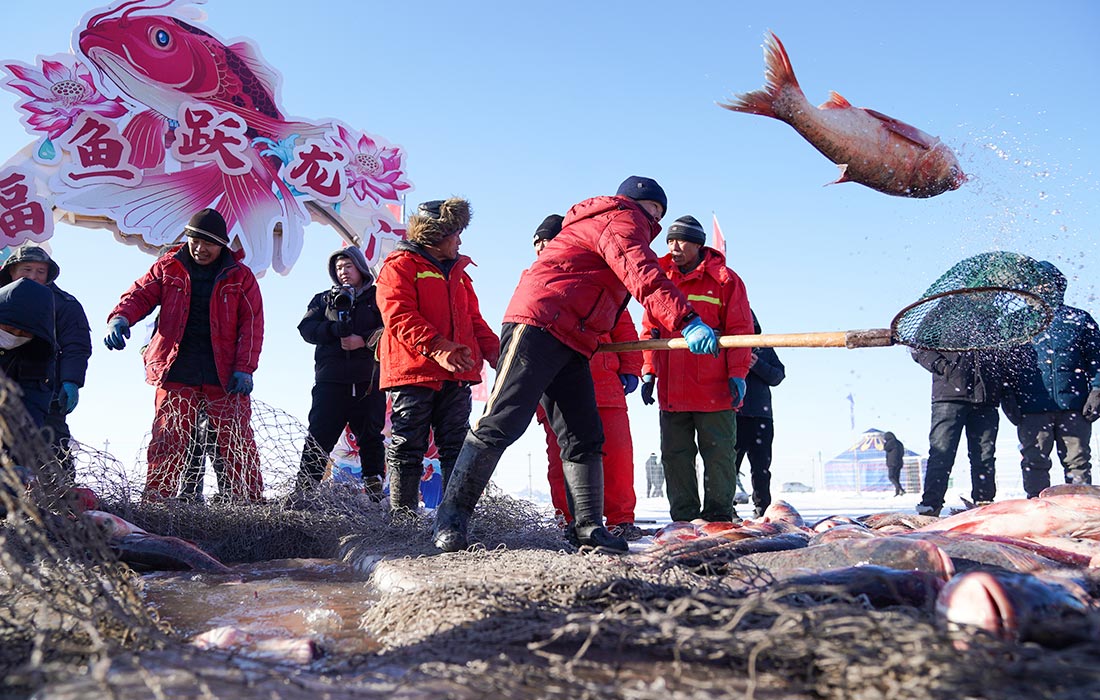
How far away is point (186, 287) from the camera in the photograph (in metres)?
5.64

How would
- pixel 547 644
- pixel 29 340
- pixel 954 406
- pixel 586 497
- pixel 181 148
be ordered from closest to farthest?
pixel 547 644, pixel 586 497, pixel 29 340, pixel 954 406, pixel 181 148

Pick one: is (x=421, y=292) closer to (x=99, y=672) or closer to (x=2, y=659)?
(x=2, y=659)

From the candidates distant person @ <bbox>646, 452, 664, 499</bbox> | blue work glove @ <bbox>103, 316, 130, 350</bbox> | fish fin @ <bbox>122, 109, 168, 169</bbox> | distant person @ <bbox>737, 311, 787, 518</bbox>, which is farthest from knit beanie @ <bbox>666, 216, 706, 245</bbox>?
distant person @ <bbox>646, 452, 664, 499</bbox>

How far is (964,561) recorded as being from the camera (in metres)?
2.65

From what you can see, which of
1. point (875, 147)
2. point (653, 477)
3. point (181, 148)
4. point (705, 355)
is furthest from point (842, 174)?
point (653, 477)

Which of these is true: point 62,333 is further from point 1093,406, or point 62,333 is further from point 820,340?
point 1093,406

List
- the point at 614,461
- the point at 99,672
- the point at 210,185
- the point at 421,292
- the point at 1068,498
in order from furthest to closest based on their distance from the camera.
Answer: the point at 210,185 < the point at 614,461 < the point at 421,292 < the point at 1068,498 < the point at 99,672

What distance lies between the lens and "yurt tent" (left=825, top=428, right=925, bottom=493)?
61.5 ft

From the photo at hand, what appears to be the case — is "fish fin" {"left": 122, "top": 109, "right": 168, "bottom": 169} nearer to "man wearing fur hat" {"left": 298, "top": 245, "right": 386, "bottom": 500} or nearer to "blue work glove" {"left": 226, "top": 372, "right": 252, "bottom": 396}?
"man wearing fur hat" {"left": 298, "top": 245, "right": 386, "bottom": 500}

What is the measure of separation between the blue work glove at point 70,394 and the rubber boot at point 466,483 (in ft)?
11.1

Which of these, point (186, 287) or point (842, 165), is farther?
point (186, 287)

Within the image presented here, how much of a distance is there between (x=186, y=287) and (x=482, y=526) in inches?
112

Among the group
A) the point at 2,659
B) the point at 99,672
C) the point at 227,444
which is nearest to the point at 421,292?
the point at 227,444

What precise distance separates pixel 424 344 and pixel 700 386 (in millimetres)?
2053
